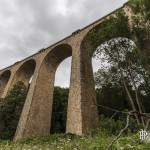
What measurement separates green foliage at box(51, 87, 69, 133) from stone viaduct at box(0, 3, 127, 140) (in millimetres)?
2575

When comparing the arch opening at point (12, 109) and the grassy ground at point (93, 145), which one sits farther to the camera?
the arch opening at point (12, 109)

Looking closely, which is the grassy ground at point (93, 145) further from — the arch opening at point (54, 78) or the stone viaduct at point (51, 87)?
the arch opening at point (54, 78)

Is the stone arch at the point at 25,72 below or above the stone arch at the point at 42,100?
above

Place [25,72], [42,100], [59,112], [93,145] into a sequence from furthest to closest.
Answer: [25,72], [59,112], [42,100], [93,145]

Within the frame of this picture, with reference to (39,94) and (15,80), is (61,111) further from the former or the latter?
(15,80)

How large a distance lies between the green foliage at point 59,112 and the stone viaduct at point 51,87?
8.45ft

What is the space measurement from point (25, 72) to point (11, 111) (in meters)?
5.67

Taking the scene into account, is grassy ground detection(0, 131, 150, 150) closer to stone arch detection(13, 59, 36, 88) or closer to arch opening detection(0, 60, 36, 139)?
arch opening detection(0, 60, 36, 139)

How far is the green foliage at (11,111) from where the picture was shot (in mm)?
24938

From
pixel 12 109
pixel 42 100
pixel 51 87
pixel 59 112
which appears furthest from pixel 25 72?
pixel 42 100

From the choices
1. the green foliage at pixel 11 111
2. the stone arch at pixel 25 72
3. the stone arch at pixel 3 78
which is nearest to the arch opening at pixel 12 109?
the green foliage at pixel 11 111

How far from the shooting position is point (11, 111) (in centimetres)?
2553

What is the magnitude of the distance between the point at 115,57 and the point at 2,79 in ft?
63.1

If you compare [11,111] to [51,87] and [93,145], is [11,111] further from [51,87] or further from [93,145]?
[93,145]
